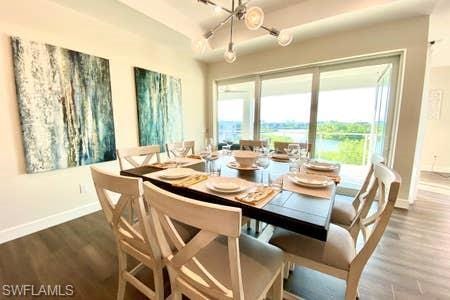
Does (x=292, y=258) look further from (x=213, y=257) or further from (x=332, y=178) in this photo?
(x=332, y=178)

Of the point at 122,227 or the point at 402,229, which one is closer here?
the point at 122,227

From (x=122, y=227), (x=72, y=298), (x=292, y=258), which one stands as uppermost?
(x=122, y=227)

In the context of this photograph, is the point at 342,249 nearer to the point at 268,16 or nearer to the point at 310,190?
the point at 310,190

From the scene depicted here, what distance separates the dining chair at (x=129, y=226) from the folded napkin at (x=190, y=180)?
1.08ft

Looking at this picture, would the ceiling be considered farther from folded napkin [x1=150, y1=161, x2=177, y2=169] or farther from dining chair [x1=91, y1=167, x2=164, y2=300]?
dining chair [x1=91, y1=167, x2=164, y2=300]

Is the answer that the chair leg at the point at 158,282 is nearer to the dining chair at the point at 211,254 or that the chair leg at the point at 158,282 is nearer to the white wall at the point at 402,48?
the dining chair at the point at 211,254

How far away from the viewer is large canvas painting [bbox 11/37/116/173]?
78.2 inches

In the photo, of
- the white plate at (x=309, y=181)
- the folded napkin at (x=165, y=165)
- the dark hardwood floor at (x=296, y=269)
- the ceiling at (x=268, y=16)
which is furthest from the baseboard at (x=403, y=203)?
the folded napkin at (x=165, y=165)

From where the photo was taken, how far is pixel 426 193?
128 inches

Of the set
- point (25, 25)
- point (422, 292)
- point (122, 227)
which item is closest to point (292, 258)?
point (122, 227)

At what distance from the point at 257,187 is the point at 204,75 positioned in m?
3.57

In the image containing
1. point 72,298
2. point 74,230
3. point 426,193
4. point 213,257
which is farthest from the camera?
point 426,193

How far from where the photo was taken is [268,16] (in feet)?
9.25

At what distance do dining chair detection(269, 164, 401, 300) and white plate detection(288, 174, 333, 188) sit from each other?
0.30 m
